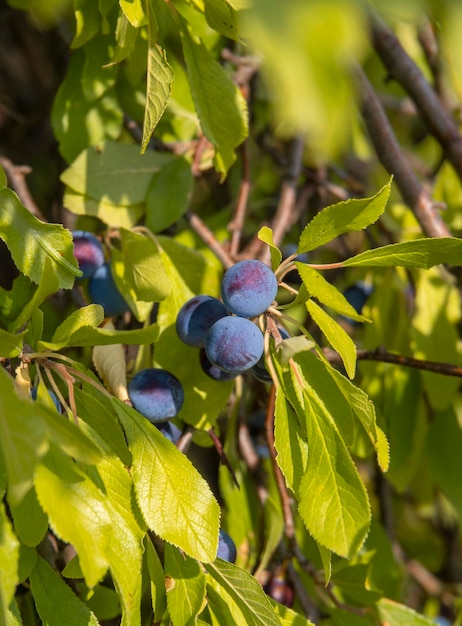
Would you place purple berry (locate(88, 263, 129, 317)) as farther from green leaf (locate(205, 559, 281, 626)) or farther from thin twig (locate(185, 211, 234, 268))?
green leaf (locate(205, 559, 281, 626))

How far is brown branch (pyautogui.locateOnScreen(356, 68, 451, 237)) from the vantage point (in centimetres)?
125

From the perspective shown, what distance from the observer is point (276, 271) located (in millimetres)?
814

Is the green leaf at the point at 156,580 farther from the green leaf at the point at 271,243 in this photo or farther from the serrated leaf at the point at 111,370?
the green leaf at the point at 271,243

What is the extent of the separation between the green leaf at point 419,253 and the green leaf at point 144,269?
265 millimetres

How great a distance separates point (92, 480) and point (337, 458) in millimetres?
229

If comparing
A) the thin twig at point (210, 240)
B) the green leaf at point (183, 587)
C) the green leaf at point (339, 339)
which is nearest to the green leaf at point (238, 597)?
the green leaf at point (183, 587)

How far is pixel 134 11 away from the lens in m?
0.72

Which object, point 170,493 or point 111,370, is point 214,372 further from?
point 170,493

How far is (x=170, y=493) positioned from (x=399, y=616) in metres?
0.55

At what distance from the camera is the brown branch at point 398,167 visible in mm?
1252

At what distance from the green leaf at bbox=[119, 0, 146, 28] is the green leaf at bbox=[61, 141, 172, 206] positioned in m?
0.41

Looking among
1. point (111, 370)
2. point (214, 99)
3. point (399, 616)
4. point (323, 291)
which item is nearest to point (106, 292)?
point (111, 370)

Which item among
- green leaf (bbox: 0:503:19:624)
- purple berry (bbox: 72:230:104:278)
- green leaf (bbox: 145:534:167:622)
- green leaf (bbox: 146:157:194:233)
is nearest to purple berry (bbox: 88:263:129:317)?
purple berry (bbox: 72:230:104:278)

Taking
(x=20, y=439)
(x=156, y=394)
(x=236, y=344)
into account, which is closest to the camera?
(x=20, y=439)
